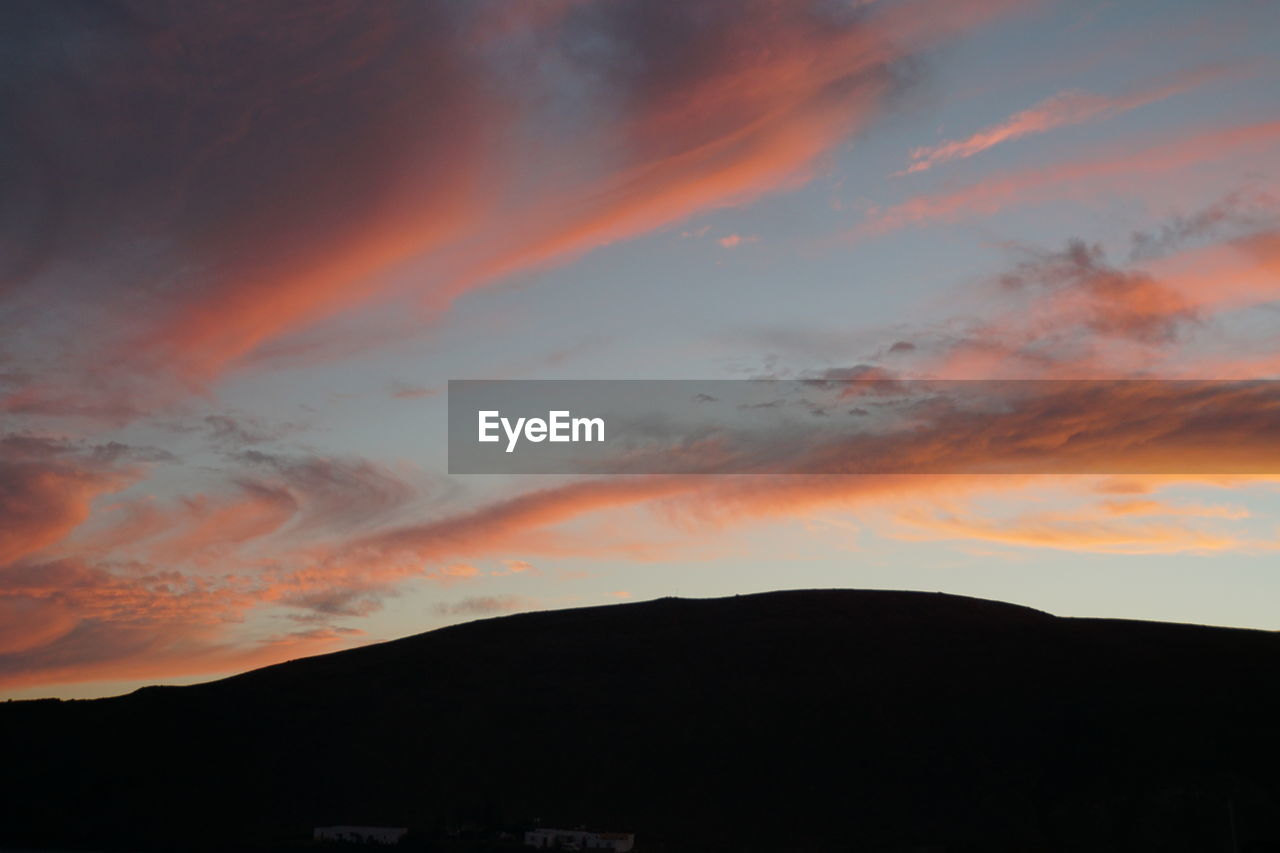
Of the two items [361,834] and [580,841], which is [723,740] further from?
[361,834]

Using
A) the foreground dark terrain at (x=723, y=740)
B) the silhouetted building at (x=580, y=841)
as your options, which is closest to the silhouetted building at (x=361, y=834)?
the foreground dark terrain at (x=723, y=740)

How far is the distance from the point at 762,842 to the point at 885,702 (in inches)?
864

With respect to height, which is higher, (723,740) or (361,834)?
(723,740)

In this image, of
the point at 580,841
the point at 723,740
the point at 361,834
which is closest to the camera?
the point at 580,841

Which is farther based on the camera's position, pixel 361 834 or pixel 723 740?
pixel 723 740

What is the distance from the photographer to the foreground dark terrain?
7462 centimetres

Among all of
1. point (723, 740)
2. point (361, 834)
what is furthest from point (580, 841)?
point (723, 740)

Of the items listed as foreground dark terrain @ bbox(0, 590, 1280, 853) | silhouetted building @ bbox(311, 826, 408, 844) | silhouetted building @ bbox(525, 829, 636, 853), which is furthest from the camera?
foreground dark terrain @ bbox(0, 590, 1280, 853)

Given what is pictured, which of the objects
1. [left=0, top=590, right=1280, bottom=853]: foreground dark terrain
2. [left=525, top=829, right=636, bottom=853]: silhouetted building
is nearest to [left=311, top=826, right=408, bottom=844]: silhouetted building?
[left=0, top=590, right=1280, bottom=853]: foreground dark terrain

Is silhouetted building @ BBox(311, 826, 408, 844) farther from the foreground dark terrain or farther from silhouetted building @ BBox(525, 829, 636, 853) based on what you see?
silhouetted building @ BBox(525, 829, 636, 853)

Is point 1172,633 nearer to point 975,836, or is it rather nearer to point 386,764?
point 975,836

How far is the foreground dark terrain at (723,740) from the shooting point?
2938 inches

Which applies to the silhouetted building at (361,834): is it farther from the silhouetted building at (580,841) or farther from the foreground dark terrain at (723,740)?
the silhouetted building at (580,841)

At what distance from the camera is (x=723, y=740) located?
89.1m
